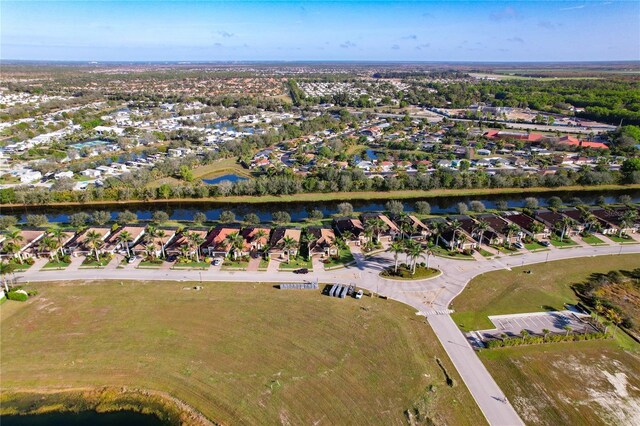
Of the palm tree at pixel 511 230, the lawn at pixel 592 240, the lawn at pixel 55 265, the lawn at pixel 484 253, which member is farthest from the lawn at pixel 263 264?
the lawn at pixel 592 240

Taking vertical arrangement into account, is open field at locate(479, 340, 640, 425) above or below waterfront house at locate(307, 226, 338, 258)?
below

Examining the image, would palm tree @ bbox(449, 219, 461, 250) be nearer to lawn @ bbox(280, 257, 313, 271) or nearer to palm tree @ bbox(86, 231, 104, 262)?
lawn @ bbox(280, 257, 313, 271)

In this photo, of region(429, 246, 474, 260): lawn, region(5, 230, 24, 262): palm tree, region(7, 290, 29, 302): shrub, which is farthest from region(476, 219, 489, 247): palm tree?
region(5, 230, 24, 262): palm tree

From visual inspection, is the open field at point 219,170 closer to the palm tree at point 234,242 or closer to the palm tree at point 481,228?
the palm tree at point 234,242

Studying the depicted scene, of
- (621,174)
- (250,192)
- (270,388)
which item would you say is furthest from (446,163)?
(270,388)

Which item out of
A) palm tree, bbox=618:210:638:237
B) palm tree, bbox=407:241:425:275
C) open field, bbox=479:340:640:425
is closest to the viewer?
open field, bbox=479:340:640:425

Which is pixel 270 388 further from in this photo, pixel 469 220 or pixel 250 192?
pixel 250 192
